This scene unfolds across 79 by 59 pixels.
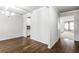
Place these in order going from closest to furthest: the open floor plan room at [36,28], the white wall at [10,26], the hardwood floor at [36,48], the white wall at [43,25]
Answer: the hardwood floor at [36,48]
the open floor plan room at [36,28]
the white wall at [43,25]
the white wall at [10,26]

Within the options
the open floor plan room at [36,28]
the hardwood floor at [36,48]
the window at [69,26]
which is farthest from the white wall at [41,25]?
the window at [69,26]

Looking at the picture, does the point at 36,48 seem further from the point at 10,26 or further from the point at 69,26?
the point at 69,26

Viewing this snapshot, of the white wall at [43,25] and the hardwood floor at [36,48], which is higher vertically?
the white wall at [43,25]

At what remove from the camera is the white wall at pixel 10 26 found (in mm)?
4966

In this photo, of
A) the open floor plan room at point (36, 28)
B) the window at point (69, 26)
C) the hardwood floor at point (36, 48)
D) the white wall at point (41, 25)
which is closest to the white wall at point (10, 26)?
the open floor plan room at point (36, 28)

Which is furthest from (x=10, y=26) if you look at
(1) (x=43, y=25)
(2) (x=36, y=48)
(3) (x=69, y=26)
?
(3) (x=69, y=26)

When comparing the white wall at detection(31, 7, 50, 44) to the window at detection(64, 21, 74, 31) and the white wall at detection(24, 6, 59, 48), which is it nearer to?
the white wall at detection(24, 6, 59, 48)

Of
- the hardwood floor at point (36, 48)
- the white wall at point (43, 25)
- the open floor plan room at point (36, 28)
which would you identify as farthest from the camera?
the white wall at point (43, 25)

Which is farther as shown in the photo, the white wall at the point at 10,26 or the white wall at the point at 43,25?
the white wall at the point at 10,26

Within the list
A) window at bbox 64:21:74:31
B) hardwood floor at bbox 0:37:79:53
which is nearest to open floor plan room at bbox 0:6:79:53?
hardwood floor at bbox 0:37:79:53

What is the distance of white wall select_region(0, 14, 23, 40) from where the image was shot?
4966 mm

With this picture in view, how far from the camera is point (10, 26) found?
5.60m

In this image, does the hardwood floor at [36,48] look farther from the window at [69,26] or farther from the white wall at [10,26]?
the window at [69,26]
